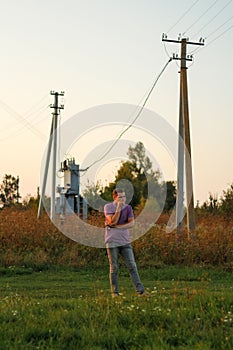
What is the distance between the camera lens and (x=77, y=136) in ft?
58.9

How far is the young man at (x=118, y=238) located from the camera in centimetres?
1093

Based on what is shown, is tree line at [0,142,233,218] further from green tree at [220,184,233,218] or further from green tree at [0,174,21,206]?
green tree at [0,174,21,206]

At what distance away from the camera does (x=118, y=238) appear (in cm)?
1093

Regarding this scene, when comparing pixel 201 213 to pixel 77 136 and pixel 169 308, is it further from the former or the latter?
pixel 169 308

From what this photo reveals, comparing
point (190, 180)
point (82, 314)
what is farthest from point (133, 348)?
point (190, 180)

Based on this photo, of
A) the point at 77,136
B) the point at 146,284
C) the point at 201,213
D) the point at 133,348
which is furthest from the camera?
the point at 201,213

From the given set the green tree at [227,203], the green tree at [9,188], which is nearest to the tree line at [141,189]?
the green tree at [227,203]

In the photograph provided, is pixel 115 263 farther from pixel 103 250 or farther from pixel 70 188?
pixel 70 188

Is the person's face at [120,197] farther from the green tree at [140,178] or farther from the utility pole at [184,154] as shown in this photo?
the utility pole at [184,154]

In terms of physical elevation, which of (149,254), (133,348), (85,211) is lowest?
(133,348)

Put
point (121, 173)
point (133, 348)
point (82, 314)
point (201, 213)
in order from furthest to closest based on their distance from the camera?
point (201, 213) → point (121, 173) → point (82, 314) → point (133, 348)

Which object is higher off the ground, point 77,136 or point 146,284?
point 77,136

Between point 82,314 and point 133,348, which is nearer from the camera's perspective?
point 133,348

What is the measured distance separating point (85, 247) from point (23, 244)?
7.85 ft
